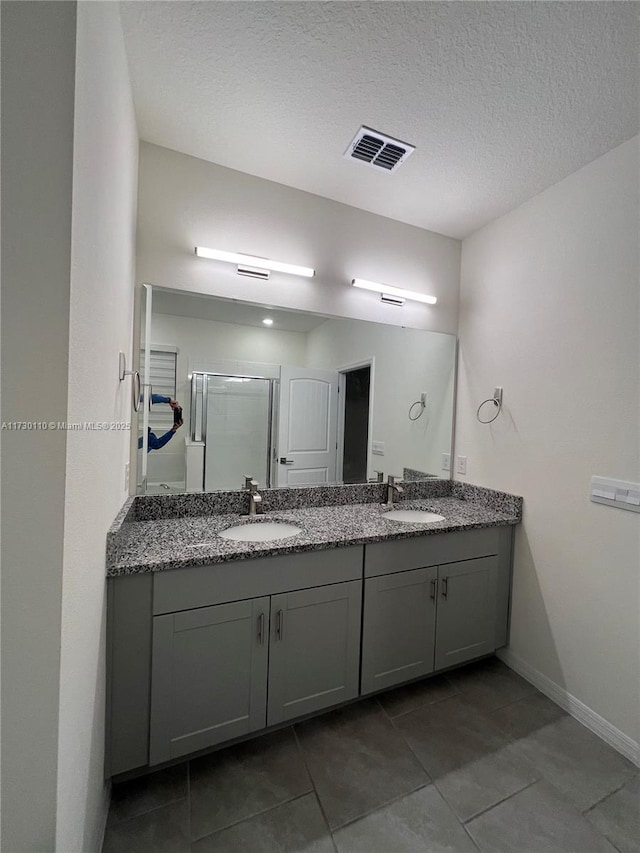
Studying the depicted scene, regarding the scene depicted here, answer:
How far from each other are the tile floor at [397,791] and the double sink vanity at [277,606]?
119mm

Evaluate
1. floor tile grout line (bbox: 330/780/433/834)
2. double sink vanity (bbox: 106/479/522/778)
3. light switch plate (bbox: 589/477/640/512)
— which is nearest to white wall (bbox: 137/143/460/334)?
double sink vanity (bbox: 106/479/522/778)

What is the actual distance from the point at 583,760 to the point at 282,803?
3.96 ft

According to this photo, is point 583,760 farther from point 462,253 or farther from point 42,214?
point 462,253

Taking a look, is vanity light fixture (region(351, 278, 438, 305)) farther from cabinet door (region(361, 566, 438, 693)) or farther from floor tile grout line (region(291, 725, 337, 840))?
floor tile grout line (region(291, 725, 337, 840))

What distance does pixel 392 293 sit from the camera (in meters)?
2.22

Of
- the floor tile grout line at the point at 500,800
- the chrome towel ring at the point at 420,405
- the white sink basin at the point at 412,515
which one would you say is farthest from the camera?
the chrome towel ring at the point at 420,405

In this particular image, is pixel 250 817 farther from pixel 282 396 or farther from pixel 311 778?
pixel 282 396

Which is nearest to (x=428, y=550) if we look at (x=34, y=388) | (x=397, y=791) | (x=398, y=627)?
(x=398, y=627)

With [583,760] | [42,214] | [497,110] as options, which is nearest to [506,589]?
[583,760]

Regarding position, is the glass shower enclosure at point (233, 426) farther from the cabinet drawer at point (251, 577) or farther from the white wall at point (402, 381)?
the cabinet drawer at point (251, 577)

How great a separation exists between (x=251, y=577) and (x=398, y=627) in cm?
80

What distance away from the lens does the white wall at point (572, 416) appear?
1.54 metres

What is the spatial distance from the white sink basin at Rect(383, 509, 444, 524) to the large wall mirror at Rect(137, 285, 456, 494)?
282 mm

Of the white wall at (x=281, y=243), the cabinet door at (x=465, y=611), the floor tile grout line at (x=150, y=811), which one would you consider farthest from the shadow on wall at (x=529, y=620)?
the floor tile grout line at (x=150, y=811)
